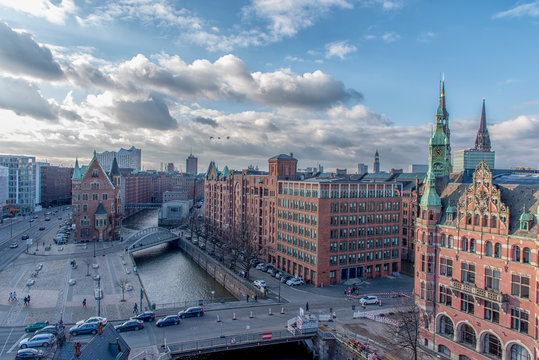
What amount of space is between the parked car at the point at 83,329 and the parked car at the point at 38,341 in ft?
13.4

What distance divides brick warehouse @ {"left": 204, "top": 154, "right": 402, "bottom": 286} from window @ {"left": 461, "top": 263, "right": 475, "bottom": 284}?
35340 millimetres

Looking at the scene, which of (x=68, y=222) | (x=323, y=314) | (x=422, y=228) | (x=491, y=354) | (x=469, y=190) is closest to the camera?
(x=491, y=354)

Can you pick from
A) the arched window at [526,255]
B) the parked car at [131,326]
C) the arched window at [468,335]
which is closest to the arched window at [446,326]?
the arched window at [468,335]

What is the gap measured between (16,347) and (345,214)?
204 ft

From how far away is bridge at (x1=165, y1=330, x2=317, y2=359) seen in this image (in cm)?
4759

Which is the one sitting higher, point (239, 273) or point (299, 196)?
point (299, 196)

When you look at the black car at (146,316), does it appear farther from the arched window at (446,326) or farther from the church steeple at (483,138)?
the church steeple at (483,138)

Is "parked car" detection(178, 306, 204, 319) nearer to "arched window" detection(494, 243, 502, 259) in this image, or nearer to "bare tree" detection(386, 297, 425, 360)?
"bare tree" detection(386, 297, 425, 360)

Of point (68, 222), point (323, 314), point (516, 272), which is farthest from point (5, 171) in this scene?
point (516, 272)

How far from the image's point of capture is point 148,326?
181 feet

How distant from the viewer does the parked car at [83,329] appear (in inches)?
1973

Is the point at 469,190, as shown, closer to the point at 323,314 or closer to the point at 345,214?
the point at 323,314

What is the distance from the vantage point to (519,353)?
42.2 metres

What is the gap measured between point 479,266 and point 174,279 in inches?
2816
